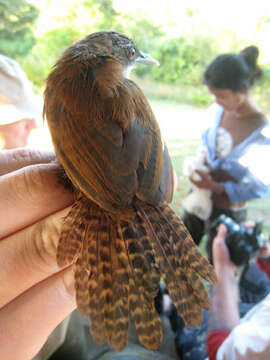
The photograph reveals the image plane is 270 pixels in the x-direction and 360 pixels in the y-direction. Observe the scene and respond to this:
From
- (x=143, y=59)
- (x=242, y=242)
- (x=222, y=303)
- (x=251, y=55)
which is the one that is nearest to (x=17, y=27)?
(x=251, y=55)

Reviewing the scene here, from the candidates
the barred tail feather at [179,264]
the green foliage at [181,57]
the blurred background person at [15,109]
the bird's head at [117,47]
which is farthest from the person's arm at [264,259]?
the green foliage at [181,57]

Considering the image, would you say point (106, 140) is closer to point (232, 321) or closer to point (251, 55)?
point (232, 321)

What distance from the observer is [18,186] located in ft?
3.58

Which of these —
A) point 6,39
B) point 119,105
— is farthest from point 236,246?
point 6,39

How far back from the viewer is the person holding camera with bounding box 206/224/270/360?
46.3 inches

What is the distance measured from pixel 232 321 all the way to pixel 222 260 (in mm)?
530

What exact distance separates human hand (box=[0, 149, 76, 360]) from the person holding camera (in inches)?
28.7

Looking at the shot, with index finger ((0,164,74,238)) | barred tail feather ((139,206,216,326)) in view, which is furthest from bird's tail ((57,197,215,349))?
index finger ((0,164,74,238))

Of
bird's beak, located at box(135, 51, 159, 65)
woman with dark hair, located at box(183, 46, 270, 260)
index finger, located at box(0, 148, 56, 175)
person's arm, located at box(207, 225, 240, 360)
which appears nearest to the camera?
index finger, located at box(0, 148, 56, 175)

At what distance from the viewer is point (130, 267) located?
101 centimetres

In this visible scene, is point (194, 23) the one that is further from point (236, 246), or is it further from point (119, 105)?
point (119, 105)

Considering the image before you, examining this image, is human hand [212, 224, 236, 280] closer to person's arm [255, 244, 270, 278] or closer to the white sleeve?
person's arm [255, 244, 270, 278]

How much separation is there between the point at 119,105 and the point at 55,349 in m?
1.25

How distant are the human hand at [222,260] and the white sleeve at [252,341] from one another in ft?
2.81
